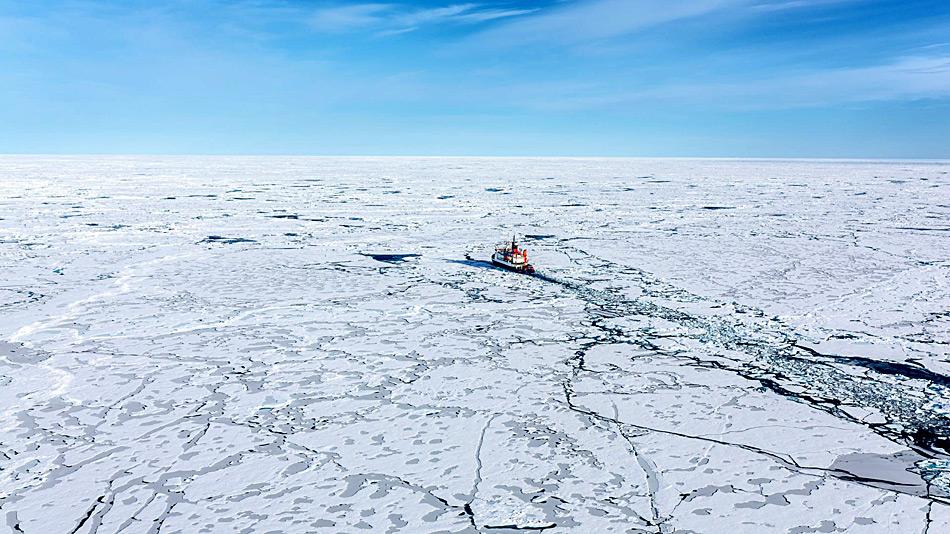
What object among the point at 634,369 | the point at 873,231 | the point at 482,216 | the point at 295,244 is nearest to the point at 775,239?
the point at 873,231

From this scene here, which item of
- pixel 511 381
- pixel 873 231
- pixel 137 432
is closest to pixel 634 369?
pixel 511 381

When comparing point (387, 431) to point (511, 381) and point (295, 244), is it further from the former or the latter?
point (295, 244)

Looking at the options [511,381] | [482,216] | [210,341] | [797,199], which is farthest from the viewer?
[797,199]

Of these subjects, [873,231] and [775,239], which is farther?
[873,231]

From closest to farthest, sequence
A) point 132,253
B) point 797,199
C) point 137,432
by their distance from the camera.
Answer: point 137,432
point 132,253
point 797,199

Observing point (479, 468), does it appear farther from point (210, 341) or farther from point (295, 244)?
point (295, 244)

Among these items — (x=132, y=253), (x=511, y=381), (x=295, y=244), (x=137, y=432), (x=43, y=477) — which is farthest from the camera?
(x=295, y=244)
